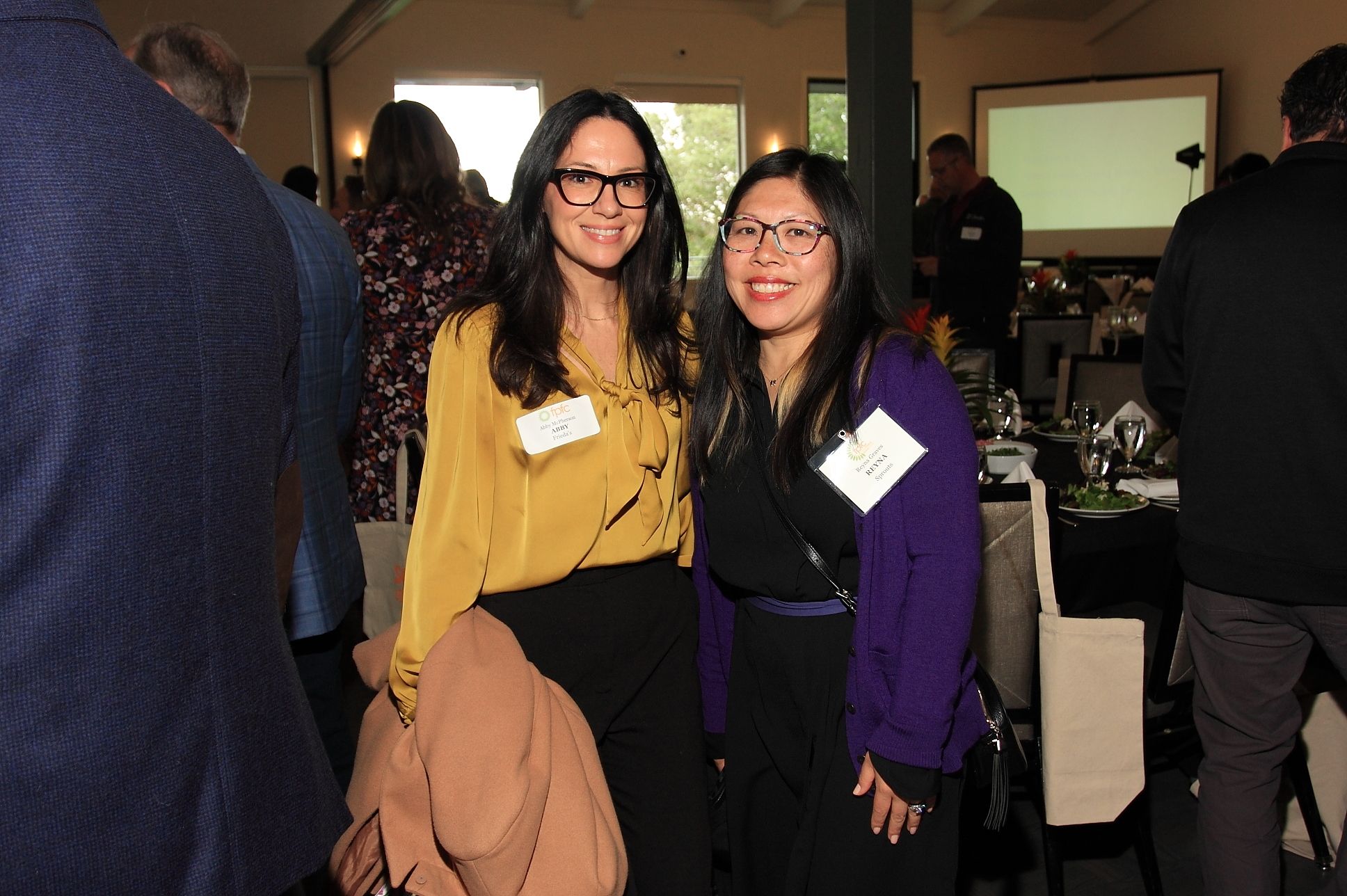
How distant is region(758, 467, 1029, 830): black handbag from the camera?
1.55 m

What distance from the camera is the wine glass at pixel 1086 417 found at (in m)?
2.91

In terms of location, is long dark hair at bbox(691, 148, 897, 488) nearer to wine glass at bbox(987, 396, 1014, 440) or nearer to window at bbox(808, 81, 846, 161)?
wine glass at bbox(987, 396, 1014, 440)

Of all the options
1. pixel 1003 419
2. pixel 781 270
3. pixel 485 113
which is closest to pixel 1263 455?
pixel 781 270

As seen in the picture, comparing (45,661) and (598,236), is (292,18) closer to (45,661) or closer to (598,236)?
(598,236)

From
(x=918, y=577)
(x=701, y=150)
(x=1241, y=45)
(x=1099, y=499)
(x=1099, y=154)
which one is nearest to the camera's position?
(x=918, y=577)

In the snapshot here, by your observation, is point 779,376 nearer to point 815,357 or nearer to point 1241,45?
point 815,357

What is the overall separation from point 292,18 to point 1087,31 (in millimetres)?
10523

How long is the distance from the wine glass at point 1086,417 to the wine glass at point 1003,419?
0.34 m

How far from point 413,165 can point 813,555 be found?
1.89 metres

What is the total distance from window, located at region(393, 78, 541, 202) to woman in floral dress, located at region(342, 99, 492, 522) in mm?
9317

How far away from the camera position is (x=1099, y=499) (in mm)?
2512

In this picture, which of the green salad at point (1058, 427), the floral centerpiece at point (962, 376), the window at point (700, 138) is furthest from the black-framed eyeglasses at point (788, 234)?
the window at point (700, 138)

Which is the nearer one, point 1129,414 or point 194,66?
point 194,66

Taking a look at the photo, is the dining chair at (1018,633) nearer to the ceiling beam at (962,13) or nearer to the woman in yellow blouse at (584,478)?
the woman in yellow blouse at (584,478)
